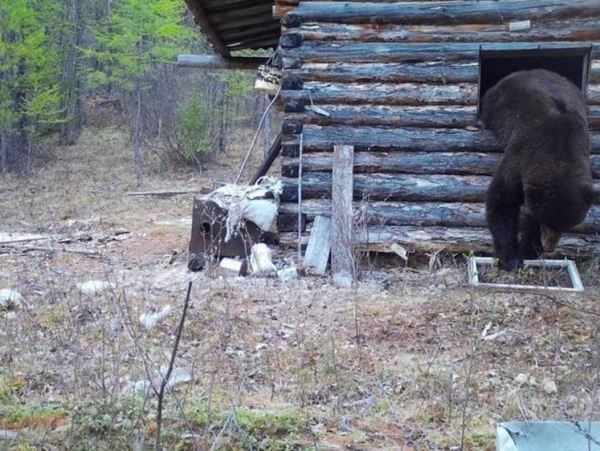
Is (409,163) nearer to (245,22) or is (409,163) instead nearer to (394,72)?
(394,72)

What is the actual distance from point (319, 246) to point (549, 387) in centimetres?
394

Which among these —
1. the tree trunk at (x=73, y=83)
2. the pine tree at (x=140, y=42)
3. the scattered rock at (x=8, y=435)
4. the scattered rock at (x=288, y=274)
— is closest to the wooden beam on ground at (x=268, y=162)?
the scattered rock at (x=288, y=274)

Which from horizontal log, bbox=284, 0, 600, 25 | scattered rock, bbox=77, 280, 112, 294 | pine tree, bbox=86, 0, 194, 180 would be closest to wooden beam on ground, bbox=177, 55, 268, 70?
horizontal log, bbox=284, 0, 600, 25

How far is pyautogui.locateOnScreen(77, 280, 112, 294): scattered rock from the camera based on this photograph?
6.88 meters

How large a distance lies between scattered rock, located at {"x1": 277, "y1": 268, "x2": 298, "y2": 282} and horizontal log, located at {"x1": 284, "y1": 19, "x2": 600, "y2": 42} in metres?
2.75

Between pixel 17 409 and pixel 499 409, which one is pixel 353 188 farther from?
pixel 17 409

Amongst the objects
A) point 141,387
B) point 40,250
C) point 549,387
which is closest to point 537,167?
point 549,387

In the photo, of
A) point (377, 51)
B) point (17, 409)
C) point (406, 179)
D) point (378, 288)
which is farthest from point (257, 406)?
point (377, 51)

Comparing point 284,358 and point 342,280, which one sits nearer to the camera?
point 284,358

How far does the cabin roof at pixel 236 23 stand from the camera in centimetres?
1049

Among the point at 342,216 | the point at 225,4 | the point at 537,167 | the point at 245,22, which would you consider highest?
the point at 225,4

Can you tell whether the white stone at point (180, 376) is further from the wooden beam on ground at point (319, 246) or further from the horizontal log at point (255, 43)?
the horizontal log at point (255, 43)

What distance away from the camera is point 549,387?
4523mm

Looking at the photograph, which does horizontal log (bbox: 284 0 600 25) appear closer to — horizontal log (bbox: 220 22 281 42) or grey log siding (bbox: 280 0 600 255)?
grey log siding (bbox: 280 0 600 255)
